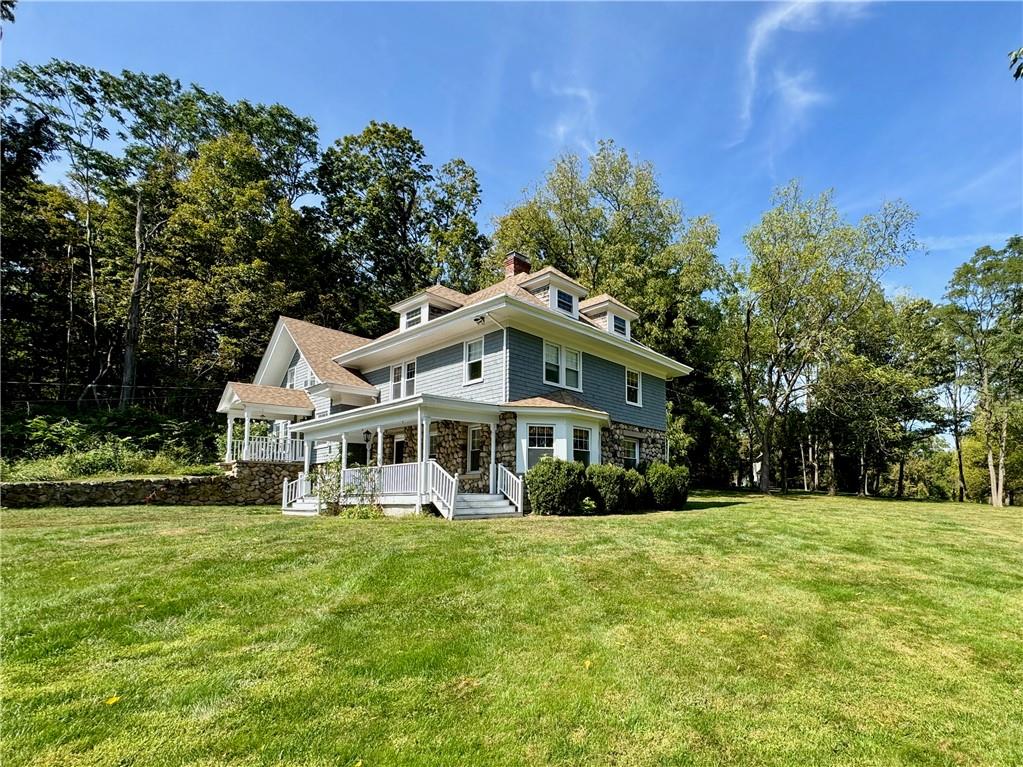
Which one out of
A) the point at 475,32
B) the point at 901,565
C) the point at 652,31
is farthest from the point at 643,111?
the point at 901,565

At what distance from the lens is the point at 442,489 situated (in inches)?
472

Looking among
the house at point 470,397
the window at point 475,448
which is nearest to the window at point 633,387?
the house at point 470,397

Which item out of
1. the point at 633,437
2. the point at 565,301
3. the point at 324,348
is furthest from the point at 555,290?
the point at 324,348

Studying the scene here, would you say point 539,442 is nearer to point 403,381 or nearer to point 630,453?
point 630,453

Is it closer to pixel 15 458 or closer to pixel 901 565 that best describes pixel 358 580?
pixel 901 565

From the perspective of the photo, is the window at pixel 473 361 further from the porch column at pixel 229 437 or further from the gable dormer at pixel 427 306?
the porch column at pixel 229 437

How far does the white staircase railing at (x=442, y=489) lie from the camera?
11609 millimetres

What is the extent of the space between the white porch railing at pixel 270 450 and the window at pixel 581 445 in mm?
10799

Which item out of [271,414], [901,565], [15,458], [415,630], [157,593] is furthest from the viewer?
[271,414]

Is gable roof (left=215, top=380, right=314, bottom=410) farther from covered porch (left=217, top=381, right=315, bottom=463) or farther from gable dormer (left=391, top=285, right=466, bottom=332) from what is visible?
gable dormer (left=391, top=285, right=466, bottom=332)

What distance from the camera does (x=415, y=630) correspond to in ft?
13.8

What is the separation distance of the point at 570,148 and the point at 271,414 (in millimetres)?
18288

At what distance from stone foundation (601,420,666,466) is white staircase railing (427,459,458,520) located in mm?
6093

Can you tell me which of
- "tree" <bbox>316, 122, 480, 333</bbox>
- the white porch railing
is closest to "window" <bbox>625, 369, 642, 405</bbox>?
the white porch railing
